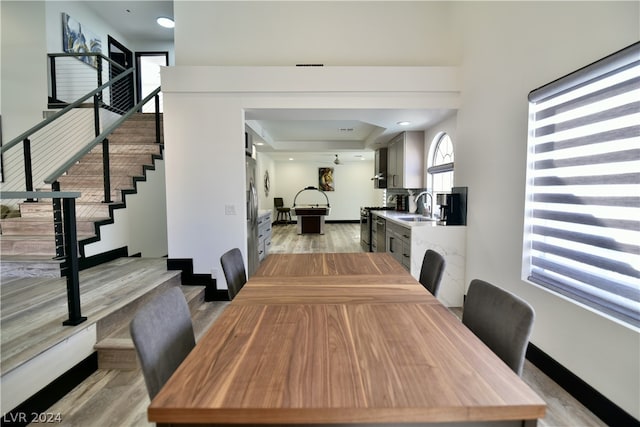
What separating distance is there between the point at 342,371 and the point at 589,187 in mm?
2004

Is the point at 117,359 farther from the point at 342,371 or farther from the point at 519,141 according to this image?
the point at 519,141

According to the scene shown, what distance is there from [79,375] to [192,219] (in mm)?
1796

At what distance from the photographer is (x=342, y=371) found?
871mm

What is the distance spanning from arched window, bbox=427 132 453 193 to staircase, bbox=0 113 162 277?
4236mm

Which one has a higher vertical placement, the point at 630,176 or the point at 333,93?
the point at 333,93

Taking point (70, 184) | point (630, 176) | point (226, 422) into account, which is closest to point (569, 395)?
point (630, 176)

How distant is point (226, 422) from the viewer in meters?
0.71

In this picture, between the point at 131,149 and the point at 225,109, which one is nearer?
the point at 225,109

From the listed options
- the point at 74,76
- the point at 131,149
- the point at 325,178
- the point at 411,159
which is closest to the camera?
the point at 131,149

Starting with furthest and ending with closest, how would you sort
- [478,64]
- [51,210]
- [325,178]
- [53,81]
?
[325,178] → [53,81] → [51,210] → [478,64]

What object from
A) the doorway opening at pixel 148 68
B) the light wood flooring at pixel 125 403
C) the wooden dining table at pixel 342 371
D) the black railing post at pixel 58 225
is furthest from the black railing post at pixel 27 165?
the doorway opening at pixel 148 68

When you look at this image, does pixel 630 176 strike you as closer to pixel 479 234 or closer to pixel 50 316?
pixel 479 234

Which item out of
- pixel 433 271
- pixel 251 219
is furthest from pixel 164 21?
pixel 433 271

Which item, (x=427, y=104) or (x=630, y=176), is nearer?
(x=630, y=176)
